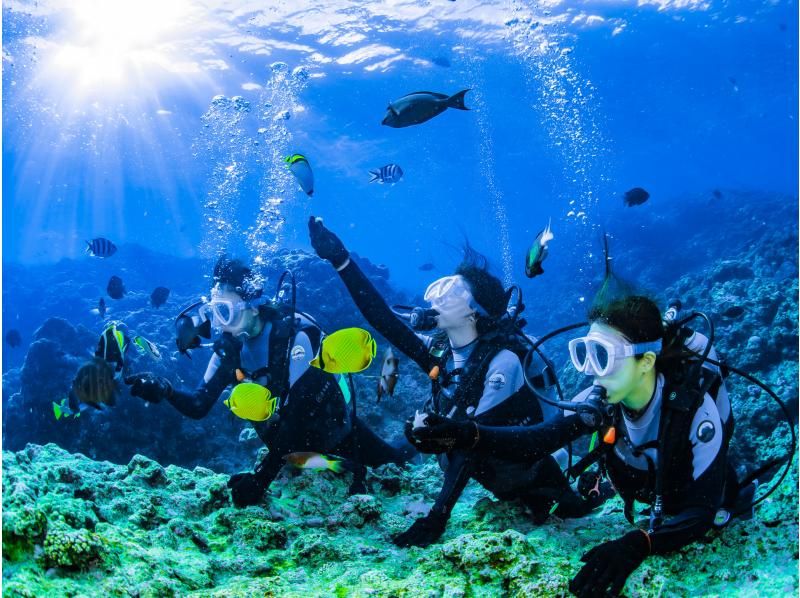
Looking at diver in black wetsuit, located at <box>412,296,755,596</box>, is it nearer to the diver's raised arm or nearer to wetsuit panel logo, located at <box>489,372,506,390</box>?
wetsuit panel logo, located at <box>489,372,506,390</box>

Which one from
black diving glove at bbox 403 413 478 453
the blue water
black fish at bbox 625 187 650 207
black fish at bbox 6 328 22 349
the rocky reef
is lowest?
the rocky reef

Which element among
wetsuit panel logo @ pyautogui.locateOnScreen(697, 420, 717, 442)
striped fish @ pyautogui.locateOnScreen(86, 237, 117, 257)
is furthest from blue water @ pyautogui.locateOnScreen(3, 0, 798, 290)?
wetsuit panel logo @ pyautogui.locateOnScreen(697, 420, 717, 442)

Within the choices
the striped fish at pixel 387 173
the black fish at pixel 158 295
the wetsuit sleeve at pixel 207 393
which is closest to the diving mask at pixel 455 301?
the wetsuit sleeve at pixel 207 393

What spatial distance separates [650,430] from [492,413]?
111 cm

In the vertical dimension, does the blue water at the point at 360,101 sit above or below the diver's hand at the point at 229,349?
above

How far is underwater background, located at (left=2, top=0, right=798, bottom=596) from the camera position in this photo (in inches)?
88.2

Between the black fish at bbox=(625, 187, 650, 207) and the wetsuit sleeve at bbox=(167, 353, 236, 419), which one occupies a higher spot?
the black fish at bbox=(625, 187, 650, 207)

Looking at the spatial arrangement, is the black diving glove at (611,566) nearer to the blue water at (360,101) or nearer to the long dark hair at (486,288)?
the long dark hair at (486,288)

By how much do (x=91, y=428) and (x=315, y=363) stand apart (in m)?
7.47

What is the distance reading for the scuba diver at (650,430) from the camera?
2.13 m

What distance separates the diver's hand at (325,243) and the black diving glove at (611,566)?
2983mm

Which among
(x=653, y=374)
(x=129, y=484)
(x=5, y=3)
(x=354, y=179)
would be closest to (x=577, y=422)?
(x=653, y=374)

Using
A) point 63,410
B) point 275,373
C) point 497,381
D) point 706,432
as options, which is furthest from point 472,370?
point 63,410

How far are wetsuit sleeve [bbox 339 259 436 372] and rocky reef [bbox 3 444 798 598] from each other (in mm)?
1333
